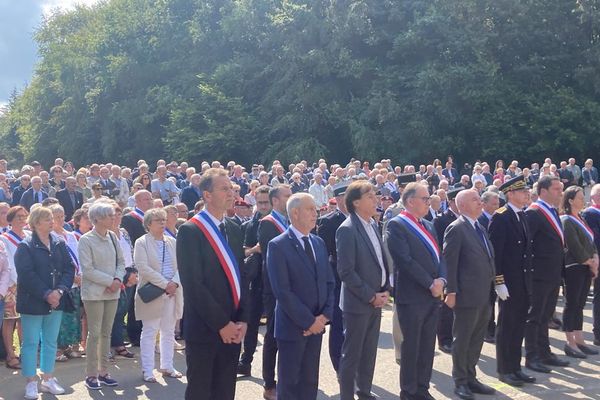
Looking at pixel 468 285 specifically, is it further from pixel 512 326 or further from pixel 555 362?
pixel 555 362

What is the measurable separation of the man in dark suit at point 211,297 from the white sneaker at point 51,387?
8.64 feet

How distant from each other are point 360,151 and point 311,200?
28227mm

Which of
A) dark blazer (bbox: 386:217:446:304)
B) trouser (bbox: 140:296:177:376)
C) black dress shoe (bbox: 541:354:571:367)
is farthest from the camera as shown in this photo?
black dress shoe (bbox: 541:354:571:367)

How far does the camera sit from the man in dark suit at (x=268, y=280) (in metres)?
7.35

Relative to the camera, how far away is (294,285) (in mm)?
5934

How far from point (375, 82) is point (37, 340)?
28530 mm

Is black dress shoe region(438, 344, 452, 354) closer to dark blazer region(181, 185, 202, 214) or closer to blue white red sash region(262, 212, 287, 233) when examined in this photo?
blue white red sash region(262, 212, 287, 233)

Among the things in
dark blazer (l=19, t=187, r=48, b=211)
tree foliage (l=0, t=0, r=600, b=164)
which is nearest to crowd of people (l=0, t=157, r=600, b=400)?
dark blazer (l=19, t=187, r=48, b=211)

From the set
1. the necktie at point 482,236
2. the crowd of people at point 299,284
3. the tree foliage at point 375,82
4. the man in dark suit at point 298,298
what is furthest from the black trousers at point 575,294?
the tree foliage at point 375,82

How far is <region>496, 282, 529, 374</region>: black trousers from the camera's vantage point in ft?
26.0

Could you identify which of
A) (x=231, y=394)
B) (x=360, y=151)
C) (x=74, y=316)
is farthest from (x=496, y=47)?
(x=231, y=394)

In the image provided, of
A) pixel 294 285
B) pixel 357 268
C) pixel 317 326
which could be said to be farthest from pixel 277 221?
pixel 317 326

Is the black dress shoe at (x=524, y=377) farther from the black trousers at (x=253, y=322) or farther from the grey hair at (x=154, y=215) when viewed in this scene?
the grey hair at (x=154, y=215)

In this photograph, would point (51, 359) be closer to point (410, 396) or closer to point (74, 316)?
point (74, 316)
